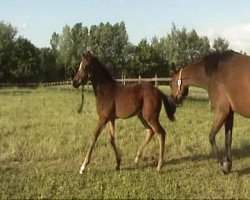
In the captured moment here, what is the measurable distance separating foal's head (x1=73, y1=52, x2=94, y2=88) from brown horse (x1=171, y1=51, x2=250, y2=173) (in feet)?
6.39

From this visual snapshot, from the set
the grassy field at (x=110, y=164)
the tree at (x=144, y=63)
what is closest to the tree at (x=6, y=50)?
the tree at (x=144, y=63)

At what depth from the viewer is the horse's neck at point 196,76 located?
28.0 feet

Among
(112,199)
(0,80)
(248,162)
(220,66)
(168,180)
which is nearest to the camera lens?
(112,199)

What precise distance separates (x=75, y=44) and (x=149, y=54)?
17.1 meters

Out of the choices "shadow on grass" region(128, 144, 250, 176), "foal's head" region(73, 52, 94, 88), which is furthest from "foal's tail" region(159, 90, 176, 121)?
"foal's head" region(73, 52, 94, 88)

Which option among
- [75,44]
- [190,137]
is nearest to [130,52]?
[75,44]

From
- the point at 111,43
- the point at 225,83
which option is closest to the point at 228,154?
the point at 225,83

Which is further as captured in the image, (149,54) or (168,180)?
(149,54)

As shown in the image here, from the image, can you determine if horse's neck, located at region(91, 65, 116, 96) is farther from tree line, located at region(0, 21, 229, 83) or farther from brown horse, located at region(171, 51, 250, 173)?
tree line, located at region(0, 21, 229, 83)

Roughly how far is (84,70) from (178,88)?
76.4 inches

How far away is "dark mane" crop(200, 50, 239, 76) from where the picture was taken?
8.26m

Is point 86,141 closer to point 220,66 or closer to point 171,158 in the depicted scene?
point 171,158

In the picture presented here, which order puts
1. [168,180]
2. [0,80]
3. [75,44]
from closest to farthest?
[168,180], [0,80], [75,44]

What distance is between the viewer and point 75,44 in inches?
3302
